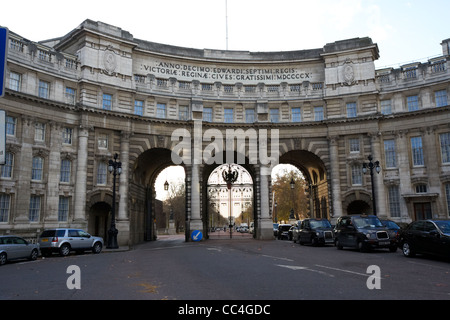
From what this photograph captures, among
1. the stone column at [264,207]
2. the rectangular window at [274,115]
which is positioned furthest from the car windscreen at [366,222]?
the rectangular window at [274,115]

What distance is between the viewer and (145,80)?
39062 mm

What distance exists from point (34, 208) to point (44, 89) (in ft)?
32.3

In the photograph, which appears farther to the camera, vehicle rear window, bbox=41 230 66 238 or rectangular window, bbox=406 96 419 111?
rectangular window, bbox=406 96 419 111

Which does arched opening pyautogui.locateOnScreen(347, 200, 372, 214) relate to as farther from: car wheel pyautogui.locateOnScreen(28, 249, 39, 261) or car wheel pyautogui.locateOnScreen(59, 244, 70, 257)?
car wheel pyautogui.locateOnScreen(28, 249, 39, 261)

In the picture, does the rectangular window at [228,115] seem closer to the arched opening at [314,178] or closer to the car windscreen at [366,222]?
the arched opening at [314,178]

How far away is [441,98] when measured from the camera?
36.3 m

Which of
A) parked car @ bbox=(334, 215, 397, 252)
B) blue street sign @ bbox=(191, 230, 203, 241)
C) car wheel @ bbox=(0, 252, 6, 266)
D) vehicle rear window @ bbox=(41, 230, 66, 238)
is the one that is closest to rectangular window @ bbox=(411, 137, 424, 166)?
parked car @ bbox=(334, 215, 397, 252)

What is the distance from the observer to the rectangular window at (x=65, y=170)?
108ft

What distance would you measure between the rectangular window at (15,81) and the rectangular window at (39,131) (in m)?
3.14

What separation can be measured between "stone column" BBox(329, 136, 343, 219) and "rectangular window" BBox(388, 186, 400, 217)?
4.64 metres

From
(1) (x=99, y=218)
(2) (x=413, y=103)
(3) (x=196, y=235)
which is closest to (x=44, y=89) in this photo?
(1) (x=99, y=218)

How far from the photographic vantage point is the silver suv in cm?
2295

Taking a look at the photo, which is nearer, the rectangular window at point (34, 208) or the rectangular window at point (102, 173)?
the rectangular window at point (34, 208)

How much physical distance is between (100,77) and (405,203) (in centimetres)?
3056
